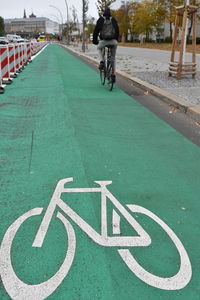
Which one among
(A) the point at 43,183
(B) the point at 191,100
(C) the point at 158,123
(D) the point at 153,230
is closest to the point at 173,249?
(D) the point at 153,230

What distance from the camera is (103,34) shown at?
9391 millimetres

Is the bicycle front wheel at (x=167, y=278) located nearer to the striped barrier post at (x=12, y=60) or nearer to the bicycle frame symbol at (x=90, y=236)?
the bicycle frame symbol at (x=90, y=236)

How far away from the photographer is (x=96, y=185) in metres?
3.62

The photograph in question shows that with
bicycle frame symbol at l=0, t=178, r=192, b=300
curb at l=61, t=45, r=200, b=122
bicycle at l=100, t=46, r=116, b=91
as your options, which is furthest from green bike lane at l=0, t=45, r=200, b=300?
bicycle at l=100, t=46, r=116, b=91

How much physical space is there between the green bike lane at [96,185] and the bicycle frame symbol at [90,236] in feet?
0.09

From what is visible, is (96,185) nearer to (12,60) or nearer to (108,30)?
(108,30)

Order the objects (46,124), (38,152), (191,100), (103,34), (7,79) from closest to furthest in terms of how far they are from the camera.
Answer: (38,152)
(46,124)
(191,100)
(103,34)
(7,79)

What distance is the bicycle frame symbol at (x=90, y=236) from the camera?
2199 millimetres

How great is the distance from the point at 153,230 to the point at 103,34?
7.65 meters

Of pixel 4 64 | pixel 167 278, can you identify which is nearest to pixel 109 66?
pixel 4 64

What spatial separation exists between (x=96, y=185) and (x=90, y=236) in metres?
0.97

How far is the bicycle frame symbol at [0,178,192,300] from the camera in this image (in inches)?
86.6

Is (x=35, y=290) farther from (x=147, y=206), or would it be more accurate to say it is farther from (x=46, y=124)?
(x=46, y=124)

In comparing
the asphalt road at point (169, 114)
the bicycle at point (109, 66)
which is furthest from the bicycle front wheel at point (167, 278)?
the bicycle at point (109, 66)
